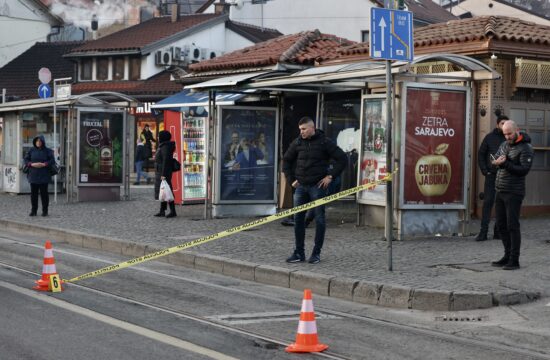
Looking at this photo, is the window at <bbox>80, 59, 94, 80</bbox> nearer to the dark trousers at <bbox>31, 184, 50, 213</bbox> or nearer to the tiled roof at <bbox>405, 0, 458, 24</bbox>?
the tiled roof at <bbox>405, 0, 458, 24</bbox>

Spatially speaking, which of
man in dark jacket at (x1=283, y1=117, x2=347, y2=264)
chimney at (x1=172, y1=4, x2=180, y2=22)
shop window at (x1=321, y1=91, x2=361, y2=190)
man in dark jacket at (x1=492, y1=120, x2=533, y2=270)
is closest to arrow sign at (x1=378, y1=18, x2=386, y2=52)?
man in dark jacket at (x1=283, y1=117, x2=347, y2=264)

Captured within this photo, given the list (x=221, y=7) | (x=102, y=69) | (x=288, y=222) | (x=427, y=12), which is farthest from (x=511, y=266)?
(x=427, y=12)

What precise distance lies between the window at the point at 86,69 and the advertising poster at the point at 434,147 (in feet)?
106

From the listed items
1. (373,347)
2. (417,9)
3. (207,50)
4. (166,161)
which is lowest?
(373,347)

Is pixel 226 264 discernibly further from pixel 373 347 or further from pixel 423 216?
pixel 373 347

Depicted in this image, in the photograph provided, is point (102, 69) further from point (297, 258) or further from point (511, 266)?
point (511, 266)

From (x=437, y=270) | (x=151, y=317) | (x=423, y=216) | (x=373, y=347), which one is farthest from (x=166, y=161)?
(x=373, y=347)

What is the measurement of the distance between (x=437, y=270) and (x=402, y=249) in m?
2.02

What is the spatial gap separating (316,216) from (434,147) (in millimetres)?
3194

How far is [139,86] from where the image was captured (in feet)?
136

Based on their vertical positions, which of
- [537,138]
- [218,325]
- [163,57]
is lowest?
[218,325]

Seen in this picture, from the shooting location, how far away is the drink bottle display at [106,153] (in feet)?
74.5

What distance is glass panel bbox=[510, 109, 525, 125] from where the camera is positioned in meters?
16.6

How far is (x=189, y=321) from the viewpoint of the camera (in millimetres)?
8344
